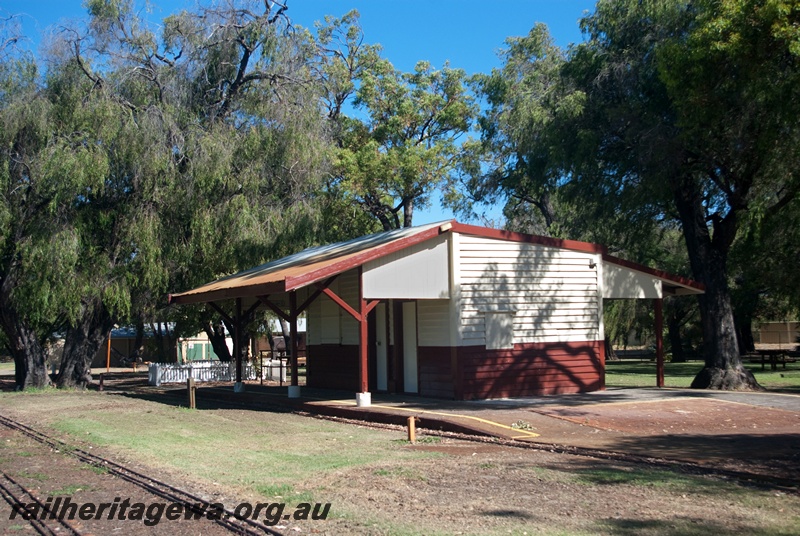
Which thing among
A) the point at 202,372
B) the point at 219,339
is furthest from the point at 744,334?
the point at 202,372

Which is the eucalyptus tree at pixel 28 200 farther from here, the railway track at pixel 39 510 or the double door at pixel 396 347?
the railway track at pixel 39 510

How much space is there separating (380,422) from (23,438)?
652cm

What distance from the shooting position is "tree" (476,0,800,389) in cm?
1584

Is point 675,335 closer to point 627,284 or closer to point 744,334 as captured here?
point 744,334

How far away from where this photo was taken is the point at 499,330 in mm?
18453

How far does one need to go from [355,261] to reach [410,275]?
1.48 m

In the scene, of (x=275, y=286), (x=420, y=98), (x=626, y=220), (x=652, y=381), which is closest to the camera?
(x=275, y=286)

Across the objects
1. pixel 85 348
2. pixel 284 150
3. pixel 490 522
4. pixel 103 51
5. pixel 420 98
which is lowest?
pixel 490 522

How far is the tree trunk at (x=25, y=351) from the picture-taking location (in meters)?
26.1

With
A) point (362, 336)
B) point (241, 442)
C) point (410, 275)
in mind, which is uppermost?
point (410, 275)

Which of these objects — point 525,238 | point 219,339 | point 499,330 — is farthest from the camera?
point 219,339

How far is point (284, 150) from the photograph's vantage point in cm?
2675

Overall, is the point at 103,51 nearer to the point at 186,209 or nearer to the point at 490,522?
the point at 186,209

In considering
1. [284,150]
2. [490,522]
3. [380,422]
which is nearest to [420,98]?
[284,150]
